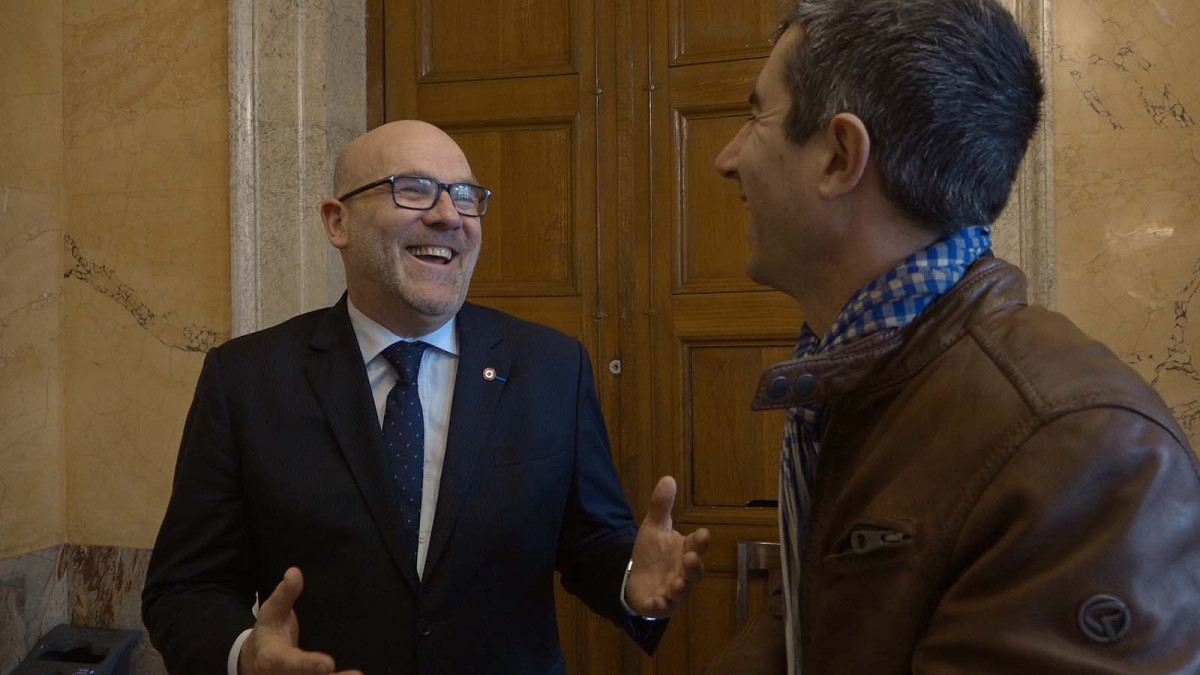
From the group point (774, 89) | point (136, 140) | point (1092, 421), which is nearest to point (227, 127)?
point (136, 140)

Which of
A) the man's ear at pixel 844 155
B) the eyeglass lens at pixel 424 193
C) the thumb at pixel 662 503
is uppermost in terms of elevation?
the eyeglass lens at pixel 424 193

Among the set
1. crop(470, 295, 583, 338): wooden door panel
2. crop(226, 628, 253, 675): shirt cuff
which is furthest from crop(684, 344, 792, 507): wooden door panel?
crop(226, 628, 253, 675): shirt cuff

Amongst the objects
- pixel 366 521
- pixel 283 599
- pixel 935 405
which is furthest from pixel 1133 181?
pixel 283 599

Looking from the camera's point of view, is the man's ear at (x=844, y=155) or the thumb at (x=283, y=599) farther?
the thumb at (x=283, y=599)

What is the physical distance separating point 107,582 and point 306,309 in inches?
44.2

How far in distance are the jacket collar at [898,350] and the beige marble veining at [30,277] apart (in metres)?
2.97

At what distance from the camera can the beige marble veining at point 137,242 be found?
3400 mm

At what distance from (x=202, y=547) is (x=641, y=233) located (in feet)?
5.81

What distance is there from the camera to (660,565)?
177 cm

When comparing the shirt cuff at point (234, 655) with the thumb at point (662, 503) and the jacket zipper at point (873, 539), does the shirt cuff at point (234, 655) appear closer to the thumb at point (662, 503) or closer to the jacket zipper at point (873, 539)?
the thumb at point (662, 503)

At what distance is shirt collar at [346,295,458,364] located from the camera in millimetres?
2115

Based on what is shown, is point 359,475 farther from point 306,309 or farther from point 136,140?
point 136,140

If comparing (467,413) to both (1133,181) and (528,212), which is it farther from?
(1133,181)

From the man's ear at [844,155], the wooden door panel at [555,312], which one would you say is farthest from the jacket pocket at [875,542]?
the wooden door panel at [555,312]
